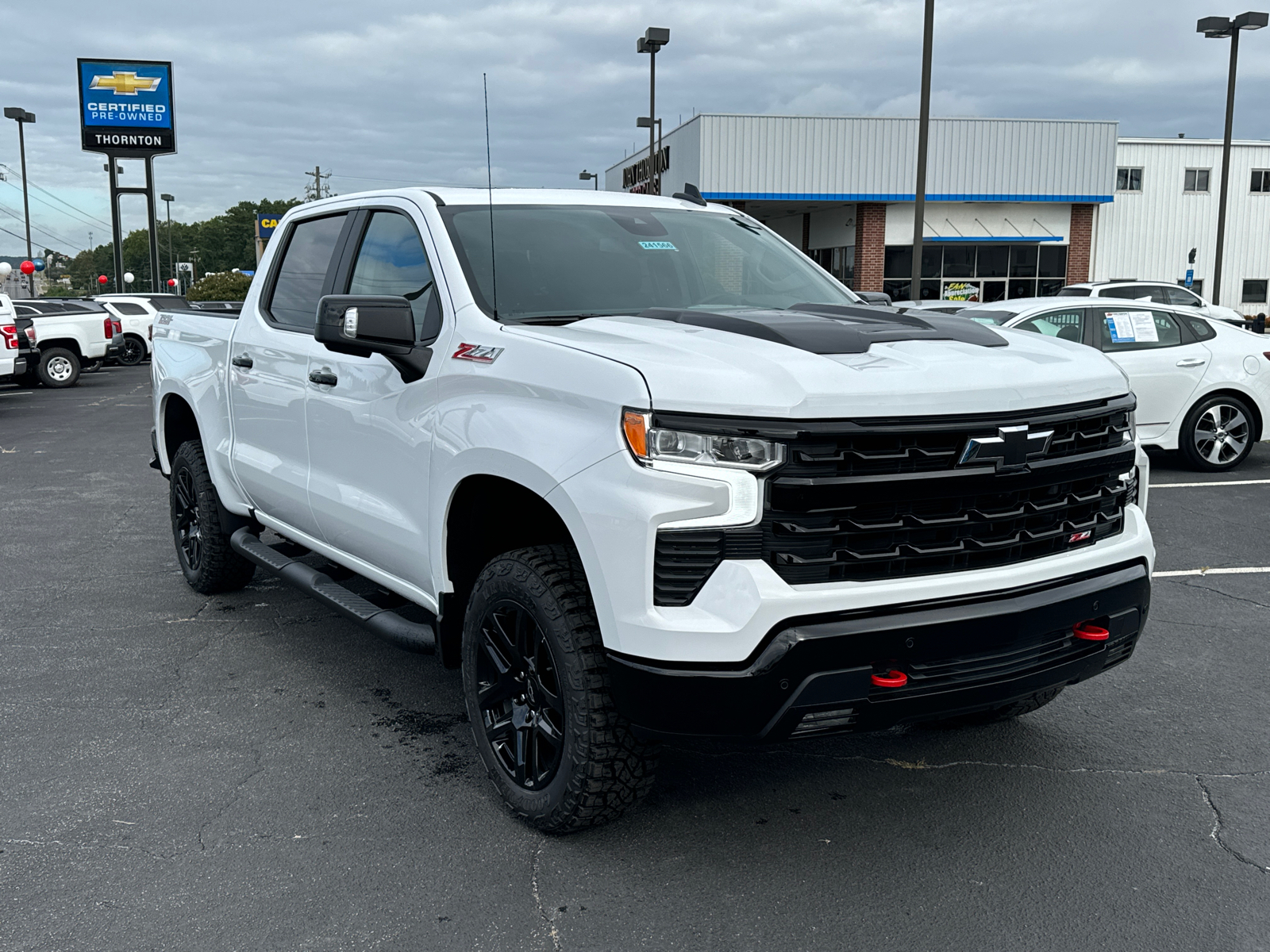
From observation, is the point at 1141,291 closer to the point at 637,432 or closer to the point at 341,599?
the point at 341,599

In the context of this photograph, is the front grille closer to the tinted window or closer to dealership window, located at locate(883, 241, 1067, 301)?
the tinted window

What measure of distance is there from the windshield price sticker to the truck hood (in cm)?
752

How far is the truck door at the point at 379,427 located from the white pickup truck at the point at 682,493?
15 mm

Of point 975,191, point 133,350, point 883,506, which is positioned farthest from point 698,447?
point 975,191

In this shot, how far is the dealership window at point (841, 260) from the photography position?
121 feet

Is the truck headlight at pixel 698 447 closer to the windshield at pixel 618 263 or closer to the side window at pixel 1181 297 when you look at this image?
the windshield at pixel 618 263

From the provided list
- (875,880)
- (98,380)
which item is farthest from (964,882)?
(98,380)

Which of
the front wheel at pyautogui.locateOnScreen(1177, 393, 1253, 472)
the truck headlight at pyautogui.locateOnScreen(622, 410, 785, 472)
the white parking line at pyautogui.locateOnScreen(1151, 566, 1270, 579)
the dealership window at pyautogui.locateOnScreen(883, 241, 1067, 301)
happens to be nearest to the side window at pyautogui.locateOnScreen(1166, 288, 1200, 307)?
the dealership window at pyautogui.locateOnScreen(883, 241, 1067, 301)

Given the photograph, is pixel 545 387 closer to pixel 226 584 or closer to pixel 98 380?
pixel 226 584

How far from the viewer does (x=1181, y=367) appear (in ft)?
33.8

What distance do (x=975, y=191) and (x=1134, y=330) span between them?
89.6 feet

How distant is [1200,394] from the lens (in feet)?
34.0

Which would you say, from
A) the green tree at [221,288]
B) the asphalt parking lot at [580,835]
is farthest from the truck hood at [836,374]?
the green tree at [221,288]

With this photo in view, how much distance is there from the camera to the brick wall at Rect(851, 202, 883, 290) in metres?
36.0
